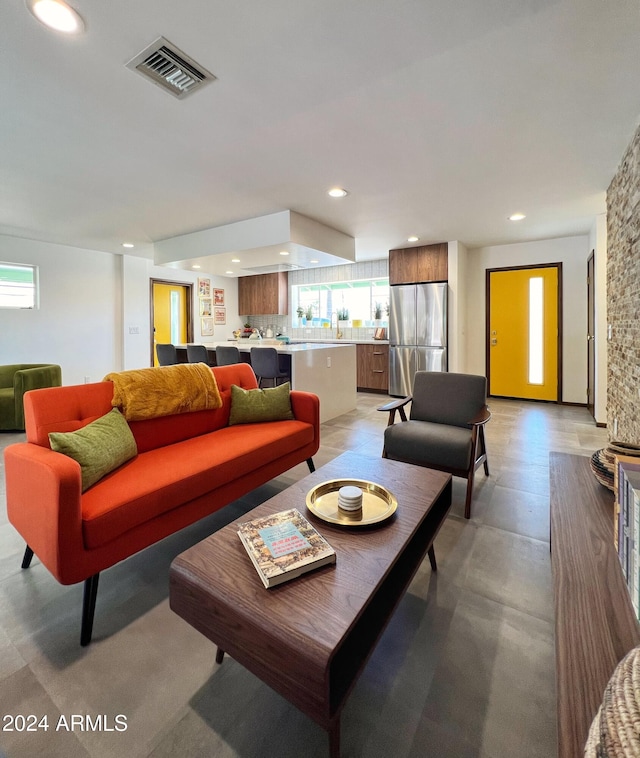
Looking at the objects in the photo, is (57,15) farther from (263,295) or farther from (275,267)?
(263,295)

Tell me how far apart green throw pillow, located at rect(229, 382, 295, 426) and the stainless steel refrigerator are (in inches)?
134

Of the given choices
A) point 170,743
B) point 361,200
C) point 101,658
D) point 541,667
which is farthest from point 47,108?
point 541,667

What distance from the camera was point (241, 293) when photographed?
8.41 metres

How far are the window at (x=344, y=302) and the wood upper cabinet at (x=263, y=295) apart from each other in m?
0.30

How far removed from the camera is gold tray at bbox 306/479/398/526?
139 centimetres

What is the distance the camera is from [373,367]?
6719 mm

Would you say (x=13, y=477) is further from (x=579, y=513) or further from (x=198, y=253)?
(x=198, y=253)

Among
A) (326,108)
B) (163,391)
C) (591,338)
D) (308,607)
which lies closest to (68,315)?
(163,391)

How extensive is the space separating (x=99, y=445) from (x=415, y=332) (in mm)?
5011

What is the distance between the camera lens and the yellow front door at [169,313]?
7031 mm

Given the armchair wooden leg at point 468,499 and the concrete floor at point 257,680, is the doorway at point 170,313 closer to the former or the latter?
the concrete floor at point 257,680

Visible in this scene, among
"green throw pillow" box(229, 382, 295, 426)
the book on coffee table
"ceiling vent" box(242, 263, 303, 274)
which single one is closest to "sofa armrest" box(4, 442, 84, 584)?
the book on coffee table

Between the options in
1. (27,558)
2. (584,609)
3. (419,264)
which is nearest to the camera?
(584,609)

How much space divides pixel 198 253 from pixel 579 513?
194 inches
